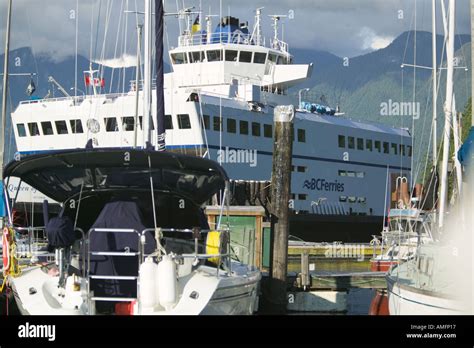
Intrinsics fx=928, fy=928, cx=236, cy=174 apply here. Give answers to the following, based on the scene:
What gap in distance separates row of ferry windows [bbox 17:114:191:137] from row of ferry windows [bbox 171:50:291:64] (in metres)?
6.25

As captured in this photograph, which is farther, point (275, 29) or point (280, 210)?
point (275, 29)

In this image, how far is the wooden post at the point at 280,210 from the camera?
19.5 metres

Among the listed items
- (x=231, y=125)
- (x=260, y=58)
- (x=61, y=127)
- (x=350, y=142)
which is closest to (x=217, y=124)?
(x=231, y=125)

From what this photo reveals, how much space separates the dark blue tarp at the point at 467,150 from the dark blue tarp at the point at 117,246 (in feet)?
19.7

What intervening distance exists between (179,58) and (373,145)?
13.4m

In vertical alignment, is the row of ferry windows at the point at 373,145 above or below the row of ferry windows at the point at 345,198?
above

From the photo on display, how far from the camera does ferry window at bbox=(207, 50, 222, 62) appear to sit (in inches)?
1844

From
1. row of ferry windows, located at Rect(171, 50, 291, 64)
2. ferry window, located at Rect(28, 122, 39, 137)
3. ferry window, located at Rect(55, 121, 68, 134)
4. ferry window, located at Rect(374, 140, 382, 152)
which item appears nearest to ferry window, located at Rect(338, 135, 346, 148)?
ferry window, located at Rect(374, 140, 382, 152)

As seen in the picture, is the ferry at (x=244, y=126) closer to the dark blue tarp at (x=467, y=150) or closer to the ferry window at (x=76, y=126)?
the ferry window at (x=76, y=126)

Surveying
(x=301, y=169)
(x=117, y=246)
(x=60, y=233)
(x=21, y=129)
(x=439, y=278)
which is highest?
(x=60, y=233)

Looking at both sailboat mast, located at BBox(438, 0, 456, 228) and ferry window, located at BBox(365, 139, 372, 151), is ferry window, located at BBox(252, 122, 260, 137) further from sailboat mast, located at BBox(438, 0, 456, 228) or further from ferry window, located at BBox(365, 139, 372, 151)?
sailboat mast, located at BBox(438, 0, 456, 228)

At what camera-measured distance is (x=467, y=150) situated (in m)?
16.5

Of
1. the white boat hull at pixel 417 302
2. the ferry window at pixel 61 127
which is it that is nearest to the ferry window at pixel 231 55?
the ferry window at pixel 61 127

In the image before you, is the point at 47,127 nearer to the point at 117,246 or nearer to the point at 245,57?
the point at 245,57
